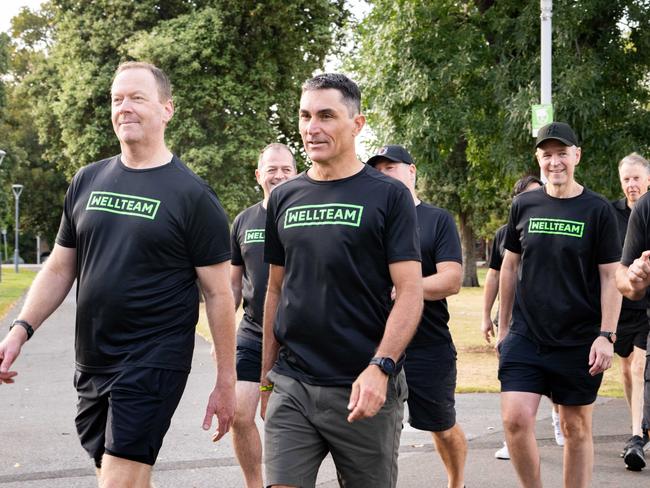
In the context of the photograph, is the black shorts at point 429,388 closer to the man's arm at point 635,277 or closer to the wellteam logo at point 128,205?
the man's arm at point 635,277

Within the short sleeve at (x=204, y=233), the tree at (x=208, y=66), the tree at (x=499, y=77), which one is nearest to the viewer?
the short sleeve at (x=204, y=233)

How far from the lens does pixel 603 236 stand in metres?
5.74

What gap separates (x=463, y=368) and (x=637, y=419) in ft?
21.0

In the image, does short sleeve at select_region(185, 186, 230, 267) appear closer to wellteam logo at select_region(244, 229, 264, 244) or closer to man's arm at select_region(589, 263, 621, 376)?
wellteam logo at select_region(244, 229, 264, 244)

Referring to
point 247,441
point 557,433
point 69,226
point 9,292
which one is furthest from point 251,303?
point 9,292

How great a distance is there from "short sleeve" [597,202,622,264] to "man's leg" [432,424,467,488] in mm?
1410

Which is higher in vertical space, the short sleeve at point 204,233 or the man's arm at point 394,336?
the short sleeve at point 204,233

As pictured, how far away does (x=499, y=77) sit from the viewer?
1543cm

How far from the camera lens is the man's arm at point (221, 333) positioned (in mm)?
4336

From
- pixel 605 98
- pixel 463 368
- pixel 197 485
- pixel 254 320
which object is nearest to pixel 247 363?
pixel 254 320

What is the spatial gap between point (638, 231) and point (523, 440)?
1.33 metres

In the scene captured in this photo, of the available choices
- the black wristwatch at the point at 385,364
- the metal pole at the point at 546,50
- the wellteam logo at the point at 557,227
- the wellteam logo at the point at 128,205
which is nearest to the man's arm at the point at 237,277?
the wellteam logo at the point at 557,227

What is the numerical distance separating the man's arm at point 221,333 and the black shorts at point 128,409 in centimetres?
17

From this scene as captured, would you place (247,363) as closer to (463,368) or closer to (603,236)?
(603,236)
